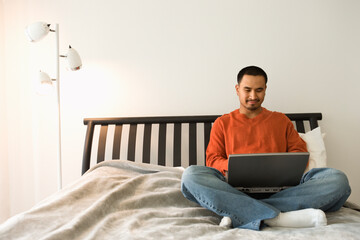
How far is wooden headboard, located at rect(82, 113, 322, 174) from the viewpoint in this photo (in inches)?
84.1

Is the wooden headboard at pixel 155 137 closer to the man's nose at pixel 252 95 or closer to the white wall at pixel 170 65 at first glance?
the white wall at pixel 170 65

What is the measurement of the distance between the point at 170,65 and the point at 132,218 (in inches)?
50.3

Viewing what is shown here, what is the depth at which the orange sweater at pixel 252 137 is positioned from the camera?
1700mm

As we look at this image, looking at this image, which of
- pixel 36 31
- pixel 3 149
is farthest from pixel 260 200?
pixel 3 149

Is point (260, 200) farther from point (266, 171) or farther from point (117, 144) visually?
point (117, 144)

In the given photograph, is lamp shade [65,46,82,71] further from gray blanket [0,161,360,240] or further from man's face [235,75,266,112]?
man's face [235,75,266,112]

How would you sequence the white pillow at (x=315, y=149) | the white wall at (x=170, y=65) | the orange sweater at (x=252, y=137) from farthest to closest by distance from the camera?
1. the white wall at (x=170, y=65)
2. the white pillow at (x=315, y=149)
3. the orange sweater at (x=252, y=137)

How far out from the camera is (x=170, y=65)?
230 cm

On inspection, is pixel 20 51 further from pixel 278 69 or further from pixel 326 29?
pixel 326 29

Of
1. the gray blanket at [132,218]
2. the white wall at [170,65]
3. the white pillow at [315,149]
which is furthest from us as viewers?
the white wall at [170,65]

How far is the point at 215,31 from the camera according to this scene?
7.48ft

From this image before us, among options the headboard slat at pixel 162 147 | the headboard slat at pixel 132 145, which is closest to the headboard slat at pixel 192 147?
the headboard slat at pixel 162 147

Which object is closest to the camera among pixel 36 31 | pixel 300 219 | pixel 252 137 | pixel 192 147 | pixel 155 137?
pixel 300 219

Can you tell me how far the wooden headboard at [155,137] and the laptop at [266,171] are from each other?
79 centimetres
